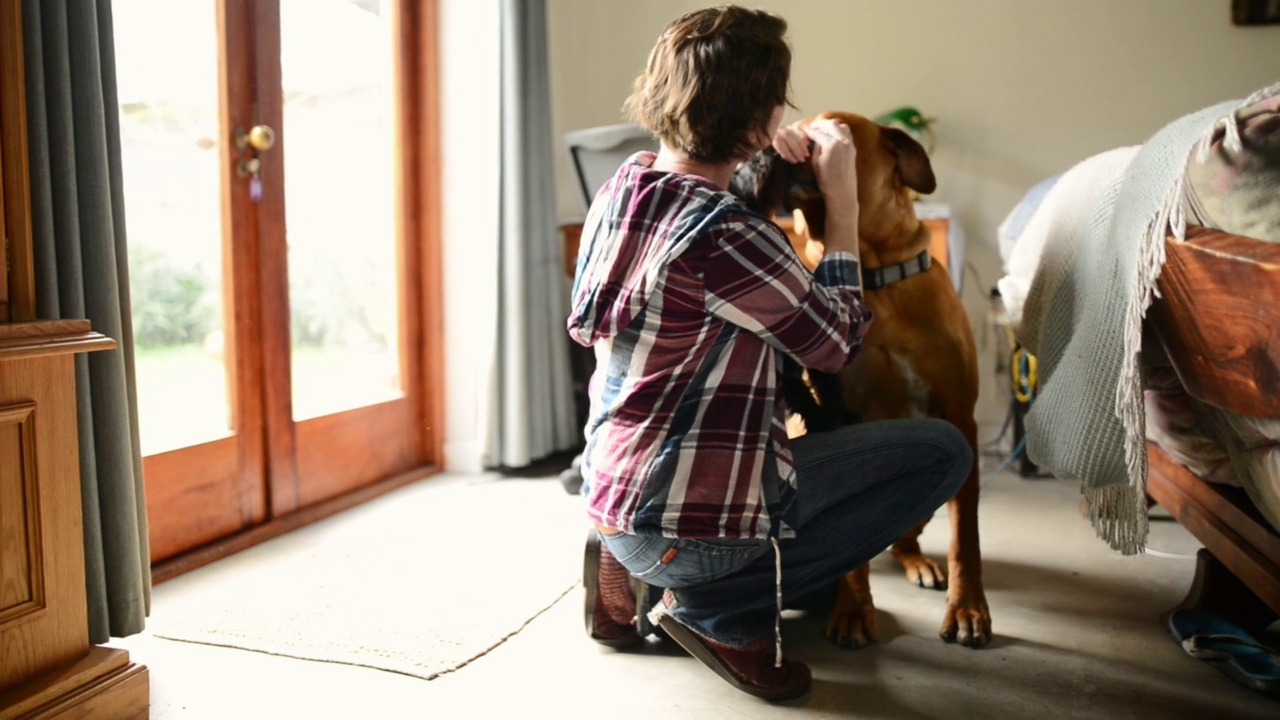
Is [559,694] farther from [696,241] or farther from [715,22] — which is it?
[715,22]

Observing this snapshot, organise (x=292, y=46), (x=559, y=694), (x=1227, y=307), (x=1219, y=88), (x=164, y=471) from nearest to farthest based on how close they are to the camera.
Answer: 1. (x=1227, y=307)
2. (x=559, y=694)
3. (x=164, y=471)
4. (x=292, y=46)
5. (x=1219, y=88)

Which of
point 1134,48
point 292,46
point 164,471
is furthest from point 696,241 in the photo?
point 1134,48

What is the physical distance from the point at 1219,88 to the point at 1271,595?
2.49m

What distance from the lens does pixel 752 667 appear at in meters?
1.37

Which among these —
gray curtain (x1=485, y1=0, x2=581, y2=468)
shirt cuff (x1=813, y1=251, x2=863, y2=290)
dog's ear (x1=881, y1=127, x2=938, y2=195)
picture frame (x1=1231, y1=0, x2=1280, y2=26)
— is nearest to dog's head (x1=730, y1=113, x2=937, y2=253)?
dog's ear (x1=881, y1=127, x2=938, y2=195)

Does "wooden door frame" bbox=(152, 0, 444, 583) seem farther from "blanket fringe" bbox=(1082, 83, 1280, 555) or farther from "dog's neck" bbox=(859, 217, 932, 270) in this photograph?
"blanket fringe" bbox=(1082, 83, 1280, 555)

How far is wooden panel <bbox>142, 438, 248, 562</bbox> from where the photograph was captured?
1.99 m

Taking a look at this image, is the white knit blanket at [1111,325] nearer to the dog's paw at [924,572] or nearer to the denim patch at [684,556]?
the denim patch at [684,556]

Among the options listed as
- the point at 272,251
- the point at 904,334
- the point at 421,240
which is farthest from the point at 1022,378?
the point at 272,251

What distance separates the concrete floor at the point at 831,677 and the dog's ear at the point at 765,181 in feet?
2.31

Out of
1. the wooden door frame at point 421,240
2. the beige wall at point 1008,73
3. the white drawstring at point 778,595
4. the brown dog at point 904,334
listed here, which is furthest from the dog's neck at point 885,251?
the beige wall at point 1008,73

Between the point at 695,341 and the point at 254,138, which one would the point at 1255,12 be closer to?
the point at 695,341

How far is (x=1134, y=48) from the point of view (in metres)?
3.16

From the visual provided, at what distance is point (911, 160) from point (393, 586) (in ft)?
4.05
